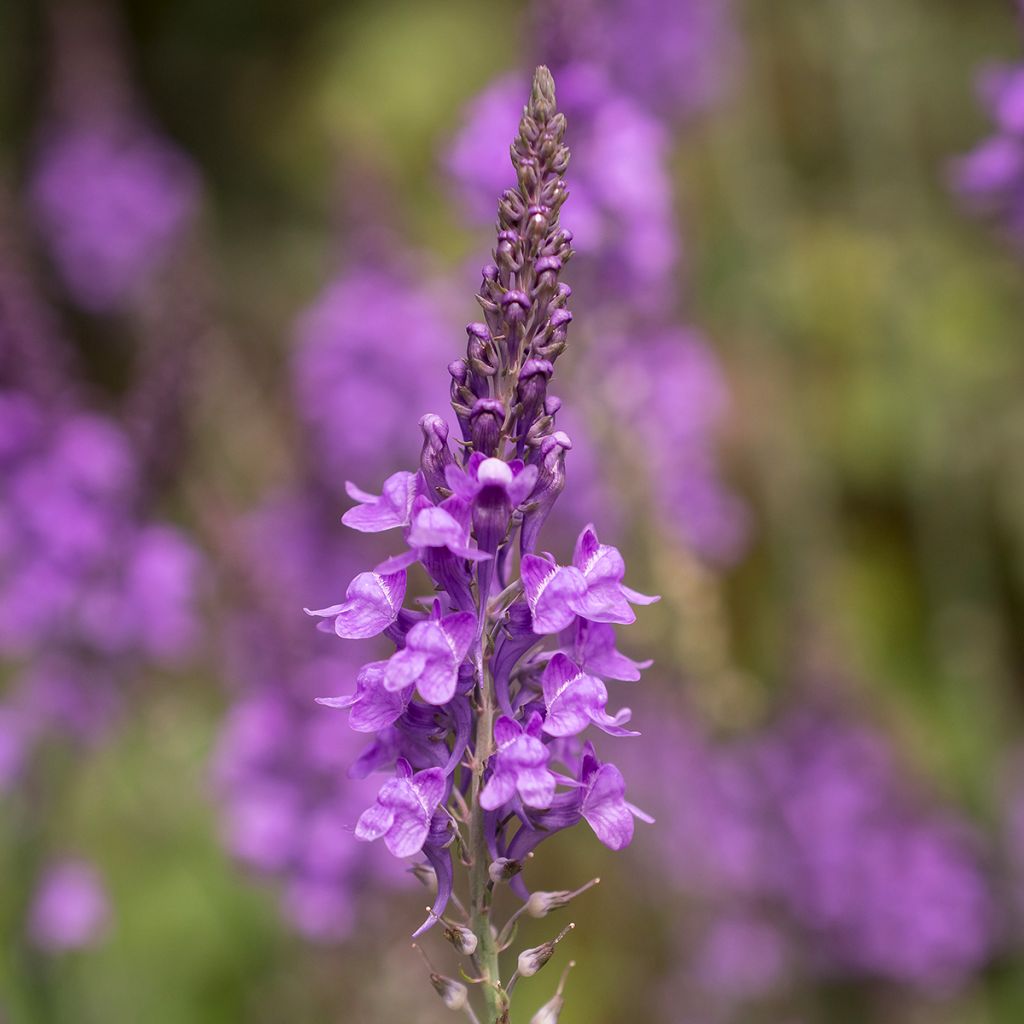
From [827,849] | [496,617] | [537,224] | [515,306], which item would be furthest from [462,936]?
[827,849]

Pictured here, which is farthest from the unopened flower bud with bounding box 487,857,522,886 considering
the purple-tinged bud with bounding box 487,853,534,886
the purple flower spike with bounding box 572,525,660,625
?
the purple flower spike with bounding box 572,525,660,625

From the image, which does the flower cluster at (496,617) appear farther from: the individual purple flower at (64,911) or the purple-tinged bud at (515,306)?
the individual purple flower at (64,911)

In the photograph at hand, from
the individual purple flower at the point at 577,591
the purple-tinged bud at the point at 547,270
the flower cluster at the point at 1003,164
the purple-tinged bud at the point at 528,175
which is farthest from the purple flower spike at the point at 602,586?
the flower cluster at the point at 1003,164

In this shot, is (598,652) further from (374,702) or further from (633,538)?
(633,538)

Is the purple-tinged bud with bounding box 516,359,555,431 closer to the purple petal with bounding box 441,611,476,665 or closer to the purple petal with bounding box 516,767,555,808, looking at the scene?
the purple petal with bounding box 441,611,476,665

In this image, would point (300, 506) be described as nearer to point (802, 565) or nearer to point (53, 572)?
point (53, 572)

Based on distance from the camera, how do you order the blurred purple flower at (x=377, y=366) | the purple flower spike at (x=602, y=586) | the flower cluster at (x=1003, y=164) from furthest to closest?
the blurred purple flower at (x=377, y=366), the flower cluster at (x=1003, y=164), the purple flower spike at (x=602, y=586)
